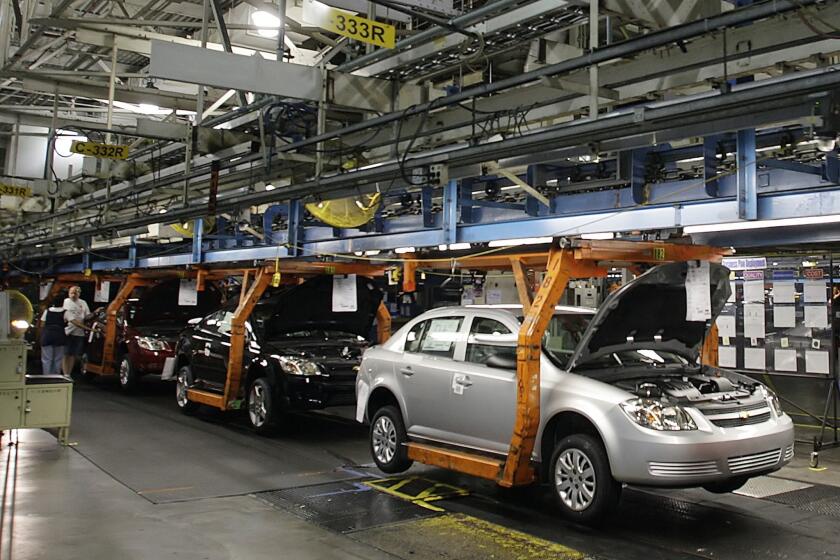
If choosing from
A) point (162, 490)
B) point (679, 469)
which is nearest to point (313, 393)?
point (162, 490)

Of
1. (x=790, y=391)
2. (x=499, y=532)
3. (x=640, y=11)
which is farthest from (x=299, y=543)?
(x=790, y=391)

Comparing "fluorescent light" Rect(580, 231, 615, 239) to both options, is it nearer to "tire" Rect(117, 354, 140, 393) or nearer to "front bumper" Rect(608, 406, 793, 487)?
"front bumper" Rect(608, 406, 793, 487)

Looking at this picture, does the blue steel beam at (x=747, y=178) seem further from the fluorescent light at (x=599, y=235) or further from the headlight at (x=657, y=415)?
the headlight at (x=657, y=415)

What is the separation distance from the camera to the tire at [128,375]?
14.3 m

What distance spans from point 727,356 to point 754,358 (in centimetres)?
42

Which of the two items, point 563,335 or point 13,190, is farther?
point 13,190

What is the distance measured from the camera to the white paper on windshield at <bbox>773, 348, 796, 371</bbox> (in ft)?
35.1

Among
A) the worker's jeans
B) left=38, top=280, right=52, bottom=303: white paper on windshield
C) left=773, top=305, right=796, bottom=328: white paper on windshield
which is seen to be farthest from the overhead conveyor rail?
left=38, top=280, right=52, bottom=303: white paper on windshield

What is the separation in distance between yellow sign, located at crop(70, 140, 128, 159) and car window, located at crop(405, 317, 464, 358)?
4708 mm

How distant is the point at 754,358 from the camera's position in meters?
11.1

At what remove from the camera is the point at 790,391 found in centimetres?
1086

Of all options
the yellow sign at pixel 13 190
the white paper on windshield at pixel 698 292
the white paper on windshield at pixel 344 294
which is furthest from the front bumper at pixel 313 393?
the yellow sign at pixel 13 190

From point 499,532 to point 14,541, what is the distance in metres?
3.43

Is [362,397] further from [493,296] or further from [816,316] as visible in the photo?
[493,296]
